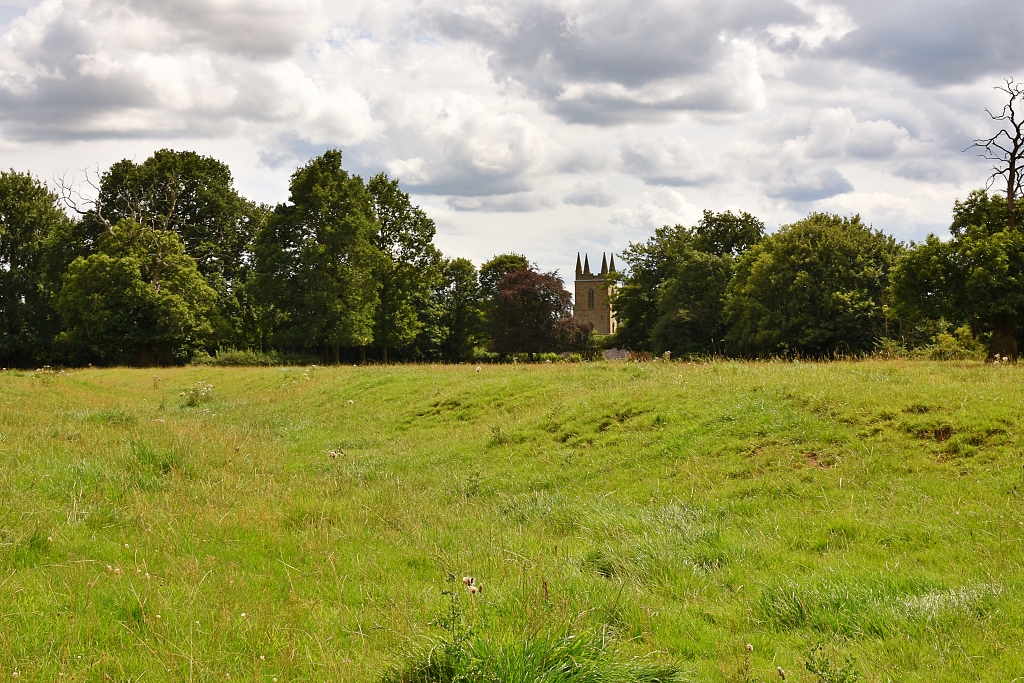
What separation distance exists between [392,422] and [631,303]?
2053 inches

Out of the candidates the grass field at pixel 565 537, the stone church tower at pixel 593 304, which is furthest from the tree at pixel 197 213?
the stone church tower at pixel 593 304

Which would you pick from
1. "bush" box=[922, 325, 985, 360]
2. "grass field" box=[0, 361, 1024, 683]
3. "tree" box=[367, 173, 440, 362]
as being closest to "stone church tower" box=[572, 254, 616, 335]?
"tree" box=[367, 173, 440, 362]

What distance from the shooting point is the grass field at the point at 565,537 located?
5094 mm

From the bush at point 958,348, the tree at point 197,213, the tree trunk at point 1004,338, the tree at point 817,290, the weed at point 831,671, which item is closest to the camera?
the weed at point 831,671

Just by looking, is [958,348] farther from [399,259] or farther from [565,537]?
[399,259]

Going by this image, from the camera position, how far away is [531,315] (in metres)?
70.6

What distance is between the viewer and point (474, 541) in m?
7.84

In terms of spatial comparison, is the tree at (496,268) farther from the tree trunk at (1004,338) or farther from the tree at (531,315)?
the tree trunk at (1004,338)

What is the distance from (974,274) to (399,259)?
39.7 m

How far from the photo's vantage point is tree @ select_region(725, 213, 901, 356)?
46125mm

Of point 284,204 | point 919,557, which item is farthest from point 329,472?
point 284,204

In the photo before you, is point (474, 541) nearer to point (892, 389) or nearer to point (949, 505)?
point (949, 505)

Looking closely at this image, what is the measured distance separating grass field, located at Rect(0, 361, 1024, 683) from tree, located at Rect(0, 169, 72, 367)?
4728cm

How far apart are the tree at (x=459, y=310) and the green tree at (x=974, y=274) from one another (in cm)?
4589
